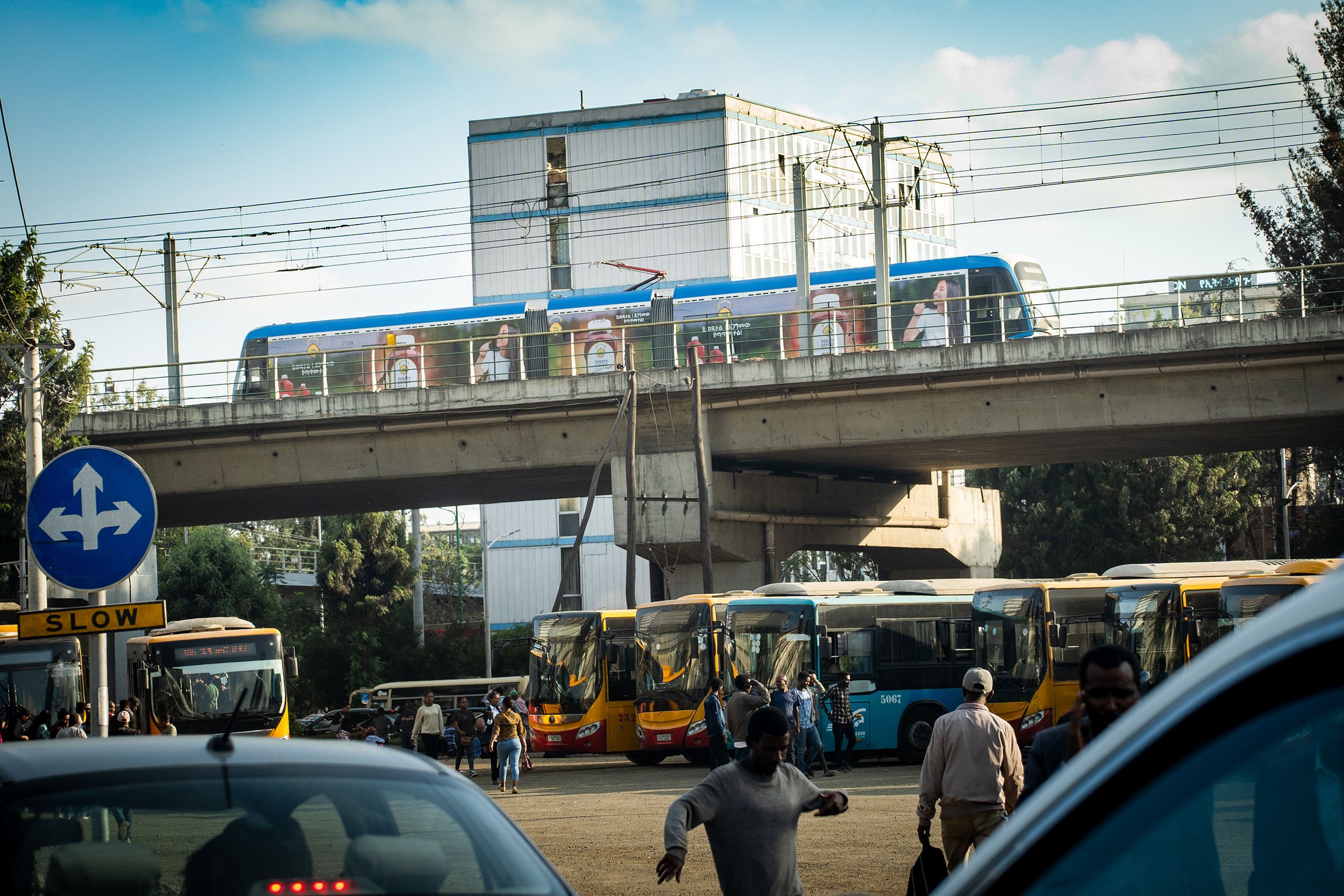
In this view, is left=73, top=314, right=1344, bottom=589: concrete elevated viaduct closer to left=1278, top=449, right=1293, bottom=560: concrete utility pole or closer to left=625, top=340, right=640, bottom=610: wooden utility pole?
left=625, top=340, right=640, bottom=610: wooden utility pole

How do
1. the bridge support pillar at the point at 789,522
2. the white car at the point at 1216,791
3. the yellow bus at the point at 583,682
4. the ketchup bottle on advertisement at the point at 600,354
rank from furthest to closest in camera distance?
the bridge support pillar at the point at 789,522 → the ketchup bottle on advertisement at the point at 600,354 → the yellow bus at the point at 583,682 → the white car at the point at 1216,791

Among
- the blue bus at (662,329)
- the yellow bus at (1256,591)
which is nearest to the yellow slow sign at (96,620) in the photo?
the yellow bus at (1256,591)

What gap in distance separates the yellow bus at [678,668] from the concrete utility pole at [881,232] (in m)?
7.25

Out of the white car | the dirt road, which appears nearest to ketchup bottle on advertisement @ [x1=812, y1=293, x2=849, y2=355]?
the dirt road

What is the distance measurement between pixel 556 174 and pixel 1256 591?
50.8 meters

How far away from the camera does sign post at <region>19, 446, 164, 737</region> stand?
866 cm

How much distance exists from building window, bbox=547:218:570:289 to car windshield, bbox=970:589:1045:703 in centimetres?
4415

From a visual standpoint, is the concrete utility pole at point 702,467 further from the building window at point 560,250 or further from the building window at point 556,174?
the building window at point 556,174

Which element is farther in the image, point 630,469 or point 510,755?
point 630,469

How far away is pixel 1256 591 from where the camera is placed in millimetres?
23797

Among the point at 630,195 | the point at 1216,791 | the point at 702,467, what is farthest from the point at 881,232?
the point at 630,195

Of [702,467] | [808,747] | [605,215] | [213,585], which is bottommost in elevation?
[808,747]

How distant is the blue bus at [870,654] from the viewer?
27.5m

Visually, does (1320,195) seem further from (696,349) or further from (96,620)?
(96,620)
